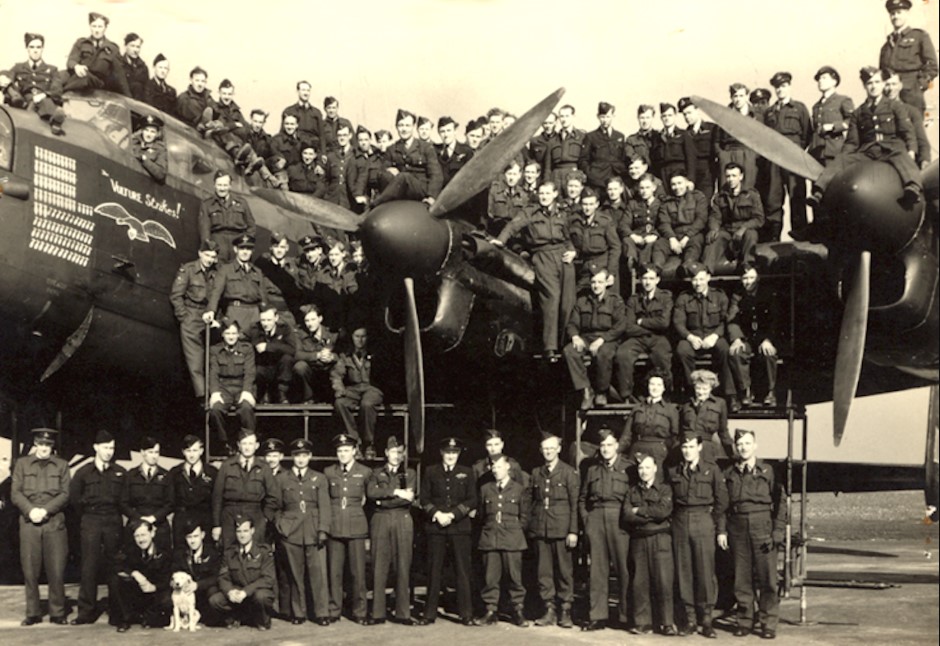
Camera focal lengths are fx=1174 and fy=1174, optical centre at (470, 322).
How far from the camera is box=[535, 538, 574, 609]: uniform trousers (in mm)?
12680

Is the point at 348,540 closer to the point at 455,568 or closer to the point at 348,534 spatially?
the point at 348,534

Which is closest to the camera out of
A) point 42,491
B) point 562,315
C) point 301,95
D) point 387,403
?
point 42,491

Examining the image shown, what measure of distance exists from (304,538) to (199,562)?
1.18 metres

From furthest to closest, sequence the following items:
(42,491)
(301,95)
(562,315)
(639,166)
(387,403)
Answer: (301,95) < (639,166) < (387,403) < (562,315) < (42,491)

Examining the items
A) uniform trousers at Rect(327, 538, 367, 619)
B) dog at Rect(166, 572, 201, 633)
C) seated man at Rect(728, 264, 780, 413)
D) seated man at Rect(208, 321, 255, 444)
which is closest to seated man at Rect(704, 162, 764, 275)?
seated man at Rect(728, 264, 780, 413)

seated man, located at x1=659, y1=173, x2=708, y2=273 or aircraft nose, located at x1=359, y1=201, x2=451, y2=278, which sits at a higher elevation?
seated man, located at x1=659, y1=173, x2=708, y2=273

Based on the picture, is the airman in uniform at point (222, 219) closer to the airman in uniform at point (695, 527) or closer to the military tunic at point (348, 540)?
the military tunic at point (348, 540)

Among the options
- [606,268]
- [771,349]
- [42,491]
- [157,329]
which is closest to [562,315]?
[606,268]

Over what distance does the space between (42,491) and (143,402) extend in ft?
8.81

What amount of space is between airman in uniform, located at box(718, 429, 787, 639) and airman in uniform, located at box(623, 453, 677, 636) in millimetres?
609

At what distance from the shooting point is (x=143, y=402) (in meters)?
15.5

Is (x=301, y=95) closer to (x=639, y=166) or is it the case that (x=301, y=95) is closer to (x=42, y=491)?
(x=639, y=166)

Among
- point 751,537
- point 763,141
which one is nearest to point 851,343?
point 751,537

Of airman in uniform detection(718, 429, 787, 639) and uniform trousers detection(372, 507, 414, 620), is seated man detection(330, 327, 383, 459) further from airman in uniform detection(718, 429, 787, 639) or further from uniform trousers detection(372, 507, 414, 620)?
airman in uniform detection(718, 429, 787, 639)
